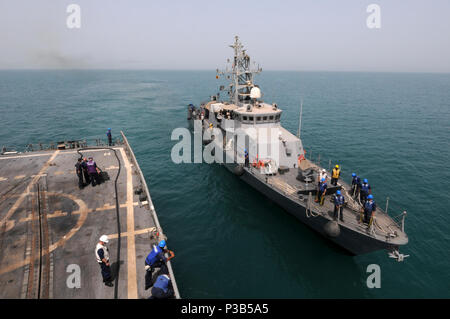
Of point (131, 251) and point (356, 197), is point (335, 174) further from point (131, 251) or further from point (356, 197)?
point (131, 251)

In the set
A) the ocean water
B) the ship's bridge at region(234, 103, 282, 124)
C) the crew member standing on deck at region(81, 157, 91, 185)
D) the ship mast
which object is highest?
the ship mast

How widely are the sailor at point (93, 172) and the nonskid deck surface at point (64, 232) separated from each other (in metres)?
0.50

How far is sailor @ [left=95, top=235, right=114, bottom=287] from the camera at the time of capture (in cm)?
849

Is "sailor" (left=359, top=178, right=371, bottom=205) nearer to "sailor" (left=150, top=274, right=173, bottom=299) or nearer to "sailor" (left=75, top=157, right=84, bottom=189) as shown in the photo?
"sailor" (left=150, top=274, right=173, bottom=299)

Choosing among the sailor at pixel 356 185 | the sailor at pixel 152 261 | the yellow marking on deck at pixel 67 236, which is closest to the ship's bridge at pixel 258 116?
the sailor at pixel 356 185

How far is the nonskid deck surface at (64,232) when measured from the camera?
29.5ft

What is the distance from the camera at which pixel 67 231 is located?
39.2ft

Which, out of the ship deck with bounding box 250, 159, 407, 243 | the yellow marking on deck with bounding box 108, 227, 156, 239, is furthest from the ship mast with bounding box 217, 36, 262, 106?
the yellow marking on deck with bounding box 108, 227, 156, 239

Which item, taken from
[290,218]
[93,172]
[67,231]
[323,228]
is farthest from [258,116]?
[67,231]

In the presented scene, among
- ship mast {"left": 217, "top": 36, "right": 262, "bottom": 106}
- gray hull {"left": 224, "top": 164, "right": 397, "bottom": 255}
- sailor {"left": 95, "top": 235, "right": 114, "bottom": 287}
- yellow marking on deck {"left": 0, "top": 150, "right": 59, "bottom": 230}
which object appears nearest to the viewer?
sailor {"left": 95, "top": 235, "right": 114, "bottom": 287}

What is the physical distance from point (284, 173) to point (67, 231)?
1517 centimetres

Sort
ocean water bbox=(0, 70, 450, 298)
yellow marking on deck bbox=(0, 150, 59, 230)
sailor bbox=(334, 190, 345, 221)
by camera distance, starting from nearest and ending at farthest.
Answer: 1. ocean water bbox=(0, 70, 450, 298)
2. yellow marking on deck bbox=(0, 150, 59, 230)
3. sailor bbox=(334, 190, 345, 221)

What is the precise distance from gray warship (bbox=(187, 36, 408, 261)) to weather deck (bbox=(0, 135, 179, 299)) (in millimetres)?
9355
